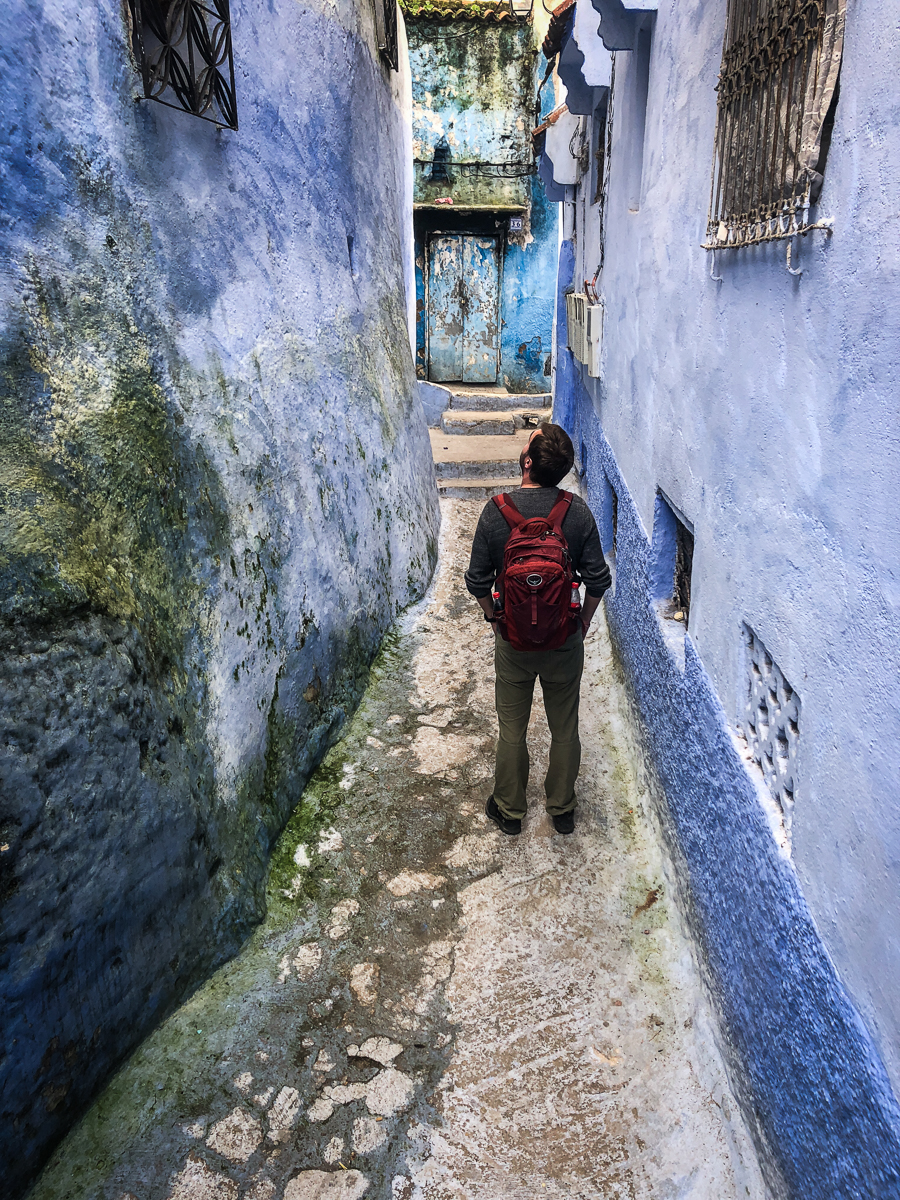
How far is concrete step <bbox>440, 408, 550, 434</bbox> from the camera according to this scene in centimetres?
1165

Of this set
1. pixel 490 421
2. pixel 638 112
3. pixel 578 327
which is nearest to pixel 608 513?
pixel 578 327

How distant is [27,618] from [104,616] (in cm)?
29

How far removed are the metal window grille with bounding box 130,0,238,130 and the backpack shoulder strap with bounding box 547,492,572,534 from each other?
6.70 ft

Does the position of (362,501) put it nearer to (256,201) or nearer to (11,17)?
(256,201)

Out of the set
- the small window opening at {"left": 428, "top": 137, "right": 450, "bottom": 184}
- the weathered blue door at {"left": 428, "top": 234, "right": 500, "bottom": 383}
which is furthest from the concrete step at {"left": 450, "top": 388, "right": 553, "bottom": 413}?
the small window opening at {"left": 428, "top": 137, "right": 450, "bottom": 184}

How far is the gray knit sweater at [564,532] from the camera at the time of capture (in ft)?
11.6

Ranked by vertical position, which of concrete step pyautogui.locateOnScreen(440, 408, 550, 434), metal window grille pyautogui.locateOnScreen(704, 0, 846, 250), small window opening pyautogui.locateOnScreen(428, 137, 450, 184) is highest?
small window opening pyautogui.locateOnScreen(428, 137, 450, 184)

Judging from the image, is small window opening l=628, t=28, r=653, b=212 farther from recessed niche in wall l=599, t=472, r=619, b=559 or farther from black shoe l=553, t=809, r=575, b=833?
black shoe l=553, t=809, r=575, b=833

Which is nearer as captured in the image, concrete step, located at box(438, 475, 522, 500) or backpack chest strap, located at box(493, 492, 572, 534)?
backpack chest strap, located at box(493, 492, 572, 534)

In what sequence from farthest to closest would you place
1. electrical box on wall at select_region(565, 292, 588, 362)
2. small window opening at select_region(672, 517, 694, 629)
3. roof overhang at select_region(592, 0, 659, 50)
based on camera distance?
electrical box on wall at select_region(565, 292, 588, 362), roof overhang at select_region(592, 0, 659, 50), small window opening at select_region(672, 517, 694, 629)

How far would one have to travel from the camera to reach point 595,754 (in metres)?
4.62

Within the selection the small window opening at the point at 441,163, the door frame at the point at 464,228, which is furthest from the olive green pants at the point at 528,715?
the small window opening at the point at 441,163

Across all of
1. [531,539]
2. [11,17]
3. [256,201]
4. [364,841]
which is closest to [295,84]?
[256,201]

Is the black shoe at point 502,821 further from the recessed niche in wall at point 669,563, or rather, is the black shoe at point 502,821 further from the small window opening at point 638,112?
the small window opening at point 638,112
